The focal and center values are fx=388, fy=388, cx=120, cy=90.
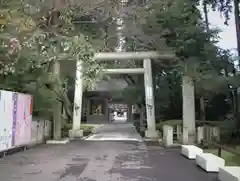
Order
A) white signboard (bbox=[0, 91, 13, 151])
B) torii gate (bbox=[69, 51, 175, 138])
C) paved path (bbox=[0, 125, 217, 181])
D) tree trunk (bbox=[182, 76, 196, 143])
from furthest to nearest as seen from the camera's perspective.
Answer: torii gate (bbox=[69, 51, 175, 138])
tree trunk (bbox=[182, 76, 196, 143])
white signboard (bbox=[0, 91, 13, 151])
paved path (bbox=[0, 125, 217, 181])

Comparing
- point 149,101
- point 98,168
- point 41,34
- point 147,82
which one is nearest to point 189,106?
point 149,101

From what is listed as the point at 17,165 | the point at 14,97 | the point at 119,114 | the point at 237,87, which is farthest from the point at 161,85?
the point at 119,114

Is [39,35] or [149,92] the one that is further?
[149,92]

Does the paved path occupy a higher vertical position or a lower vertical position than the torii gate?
lower

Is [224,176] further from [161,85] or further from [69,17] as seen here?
[161,85]

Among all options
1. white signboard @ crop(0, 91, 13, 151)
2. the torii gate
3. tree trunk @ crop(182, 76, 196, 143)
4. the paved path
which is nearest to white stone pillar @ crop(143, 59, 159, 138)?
the torii gate

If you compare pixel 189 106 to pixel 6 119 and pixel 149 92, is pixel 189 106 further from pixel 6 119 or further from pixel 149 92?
pixel 6 119

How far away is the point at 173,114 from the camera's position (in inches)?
1271

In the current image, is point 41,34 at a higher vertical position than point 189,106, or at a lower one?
higher

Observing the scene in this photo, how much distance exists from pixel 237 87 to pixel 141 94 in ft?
39.5

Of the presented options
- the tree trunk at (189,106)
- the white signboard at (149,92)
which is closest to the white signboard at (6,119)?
the tree trunk at (189,106)

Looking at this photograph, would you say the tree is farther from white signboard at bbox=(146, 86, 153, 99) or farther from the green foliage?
white signboard at bbox=(146, 86, 153, 99)

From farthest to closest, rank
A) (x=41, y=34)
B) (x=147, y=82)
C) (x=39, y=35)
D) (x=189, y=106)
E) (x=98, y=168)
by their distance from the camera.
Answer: (x=147, y=82) < (x=189, y=106) < (x=98, y=168) < (x=41, y=34) < (x=39, y=35)

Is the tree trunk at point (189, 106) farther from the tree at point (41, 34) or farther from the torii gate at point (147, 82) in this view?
the tree at point (41, 34)
